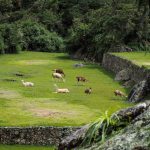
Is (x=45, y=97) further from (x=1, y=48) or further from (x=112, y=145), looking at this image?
(x=1, y=48)

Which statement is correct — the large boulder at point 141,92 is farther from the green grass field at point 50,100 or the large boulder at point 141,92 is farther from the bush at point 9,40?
the bush at point 9,40

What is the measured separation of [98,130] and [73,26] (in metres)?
94.4

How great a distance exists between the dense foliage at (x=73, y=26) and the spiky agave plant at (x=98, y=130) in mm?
47952

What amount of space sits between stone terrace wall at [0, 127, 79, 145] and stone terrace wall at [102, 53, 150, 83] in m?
18.4

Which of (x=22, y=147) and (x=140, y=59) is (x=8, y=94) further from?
(x=140, y=59)

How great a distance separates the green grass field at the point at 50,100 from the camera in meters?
27.4

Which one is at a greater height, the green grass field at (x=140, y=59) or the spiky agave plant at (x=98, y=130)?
the spiky agave plant at (x=98, y=130)

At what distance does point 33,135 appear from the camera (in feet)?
82.1

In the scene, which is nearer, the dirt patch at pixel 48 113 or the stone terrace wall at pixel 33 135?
the stone terrace wall at pixel 33 135

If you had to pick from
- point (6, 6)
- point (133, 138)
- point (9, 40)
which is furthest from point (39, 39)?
point (133, 138)

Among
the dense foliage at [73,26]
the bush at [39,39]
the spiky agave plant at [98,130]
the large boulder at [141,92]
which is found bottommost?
the bush at [39,39]

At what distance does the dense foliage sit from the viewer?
75375 mm

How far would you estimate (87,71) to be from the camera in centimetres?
6066

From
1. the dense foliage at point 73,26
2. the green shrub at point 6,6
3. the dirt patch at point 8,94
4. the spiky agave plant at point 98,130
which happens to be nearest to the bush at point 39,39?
the dense foliage at point 73,26
